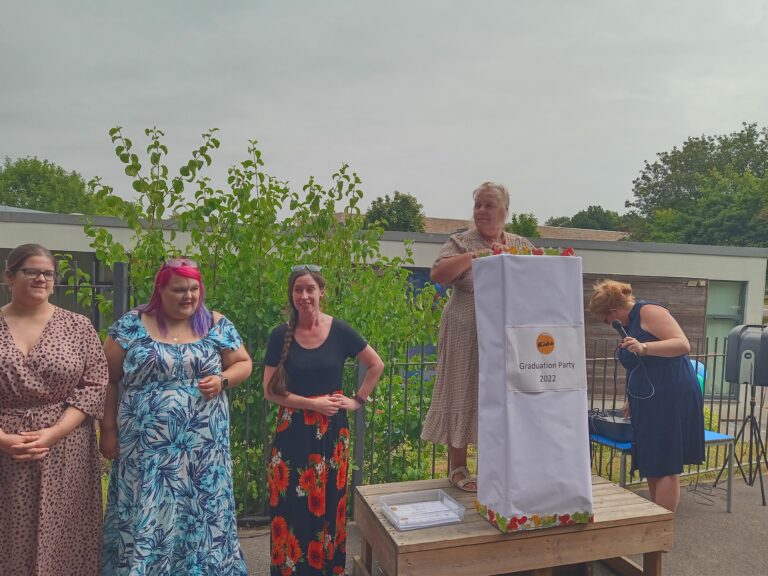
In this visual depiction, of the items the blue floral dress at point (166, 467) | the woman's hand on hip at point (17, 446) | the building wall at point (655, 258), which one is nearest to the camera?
the woman's hand on hip at point (17, 446)

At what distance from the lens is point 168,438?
2562 mm

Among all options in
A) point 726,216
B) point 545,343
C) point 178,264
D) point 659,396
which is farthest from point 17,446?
point 726,216

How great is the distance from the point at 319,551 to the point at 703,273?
45.9 feet

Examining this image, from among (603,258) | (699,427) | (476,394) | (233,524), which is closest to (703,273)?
(603,258)

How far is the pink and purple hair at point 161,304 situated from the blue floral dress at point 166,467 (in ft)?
0.19

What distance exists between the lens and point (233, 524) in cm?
279

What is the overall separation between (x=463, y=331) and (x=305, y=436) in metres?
0.98

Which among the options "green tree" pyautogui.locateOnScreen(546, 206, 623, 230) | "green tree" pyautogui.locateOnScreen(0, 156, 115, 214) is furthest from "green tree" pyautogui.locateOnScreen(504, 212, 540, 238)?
"green tree" pyautogui.locateOnScreen(546, 206, 623, 230)

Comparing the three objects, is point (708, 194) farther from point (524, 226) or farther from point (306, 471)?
point (306, 471)

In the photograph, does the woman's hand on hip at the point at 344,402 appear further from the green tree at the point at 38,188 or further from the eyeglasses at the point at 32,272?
the green tree at the point at 38,188

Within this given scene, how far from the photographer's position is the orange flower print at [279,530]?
286cm

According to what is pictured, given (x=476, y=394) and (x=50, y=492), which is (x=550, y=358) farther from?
(x=50, y=492)

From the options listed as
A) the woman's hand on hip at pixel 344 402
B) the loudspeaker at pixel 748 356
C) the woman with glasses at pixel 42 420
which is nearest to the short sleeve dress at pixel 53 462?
the woman with glasses at pixel 42 420

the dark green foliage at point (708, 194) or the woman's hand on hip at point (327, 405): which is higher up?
the dark green foliage at point (708, 194)
